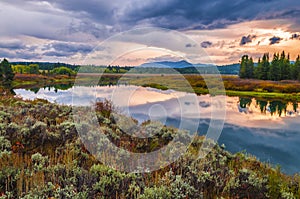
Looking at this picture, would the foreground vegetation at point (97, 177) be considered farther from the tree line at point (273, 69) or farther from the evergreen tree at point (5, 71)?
the tree line at point (273, 69)

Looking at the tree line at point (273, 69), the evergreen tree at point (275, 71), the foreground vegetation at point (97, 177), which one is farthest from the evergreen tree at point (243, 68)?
the foreground vegetation at point (97, 177)

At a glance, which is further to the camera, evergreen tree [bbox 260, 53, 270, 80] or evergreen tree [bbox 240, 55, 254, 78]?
evergreen tree [bbox 240, 55, 254, 78]

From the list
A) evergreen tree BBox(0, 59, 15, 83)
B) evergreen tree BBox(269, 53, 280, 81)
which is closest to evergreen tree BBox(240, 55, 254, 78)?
evergreen tree BBox(269, 53, 280, 81)

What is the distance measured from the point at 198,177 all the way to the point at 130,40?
377 cm

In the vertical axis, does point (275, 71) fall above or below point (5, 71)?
above

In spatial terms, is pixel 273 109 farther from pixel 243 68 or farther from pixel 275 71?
pixel 243 68

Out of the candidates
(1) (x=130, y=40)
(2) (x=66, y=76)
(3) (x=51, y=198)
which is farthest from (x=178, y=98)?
(2) (x=66, y=76)

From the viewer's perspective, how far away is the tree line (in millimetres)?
79106

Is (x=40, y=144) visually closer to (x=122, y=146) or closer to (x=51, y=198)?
(x=122, y=146)

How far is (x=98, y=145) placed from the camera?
690cm

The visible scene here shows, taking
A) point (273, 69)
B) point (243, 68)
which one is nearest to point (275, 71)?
point (273, 69)

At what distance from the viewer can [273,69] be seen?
79625 millimetres

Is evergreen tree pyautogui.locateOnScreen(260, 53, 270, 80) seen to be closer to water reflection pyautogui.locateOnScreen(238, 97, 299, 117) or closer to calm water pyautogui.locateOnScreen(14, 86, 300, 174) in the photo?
water reflection pyautogui.locateOnScreen(238, 97, 299, 117)

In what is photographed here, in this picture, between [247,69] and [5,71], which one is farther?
[247,69]
